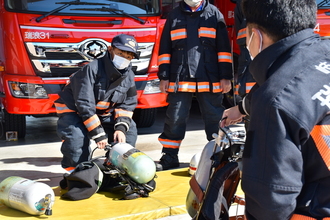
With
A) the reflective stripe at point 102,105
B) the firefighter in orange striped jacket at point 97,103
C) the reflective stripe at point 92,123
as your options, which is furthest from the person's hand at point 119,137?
the reflective stripe at point 102,105

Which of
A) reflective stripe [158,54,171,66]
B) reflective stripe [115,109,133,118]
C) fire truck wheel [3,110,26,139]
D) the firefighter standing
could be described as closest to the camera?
the firefighter standing

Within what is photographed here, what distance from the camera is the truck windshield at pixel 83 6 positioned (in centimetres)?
559

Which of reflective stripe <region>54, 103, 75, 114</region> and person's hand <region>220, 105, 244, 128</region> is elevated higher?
person's hand <region>220, 105, 244, 128</region>

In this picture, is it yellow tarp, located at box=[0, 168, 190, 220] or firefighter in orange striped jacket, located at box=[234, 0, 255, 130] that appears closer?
yellow tarp, located at box=[0, 168, 190, 220]

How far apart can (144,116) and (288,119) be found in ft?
18.6

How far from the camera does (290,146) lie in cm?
130

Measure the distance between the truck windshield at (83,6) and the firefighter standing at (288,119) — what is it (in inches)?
181

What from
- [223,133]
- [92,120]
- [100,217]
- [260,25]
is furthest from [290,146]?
[92,120]

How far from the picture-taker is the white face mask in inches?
161

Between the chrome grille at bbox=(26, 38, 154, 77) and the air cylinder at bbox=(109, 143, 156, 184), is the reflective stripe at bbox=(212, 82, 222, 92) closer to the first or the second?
the air cylinder at bbox=(109, 143, 156, 184)

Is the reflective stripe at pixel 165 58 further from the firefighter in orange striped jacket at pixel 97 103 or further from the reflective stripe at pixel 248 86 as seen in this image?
the reflective stripe at pixel 248 86

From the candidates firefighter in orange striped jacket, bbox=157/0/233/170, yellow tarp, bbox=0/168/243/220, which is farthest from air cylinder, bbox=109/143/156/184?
firefighter in orange striped jacket, bbox=157/0/233/170

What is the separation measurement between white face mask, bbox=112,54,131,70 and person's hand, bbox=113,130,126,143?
592 mm

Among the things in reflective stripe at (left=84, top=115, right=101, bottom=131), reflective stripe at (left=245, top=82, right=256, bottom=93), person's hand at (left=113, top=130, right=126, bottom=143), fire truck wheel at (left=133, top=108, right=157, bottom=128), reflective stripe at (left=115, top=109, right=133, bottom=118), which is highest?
reflective stripe at (left=245, top=82, right=256, bottom=93)
